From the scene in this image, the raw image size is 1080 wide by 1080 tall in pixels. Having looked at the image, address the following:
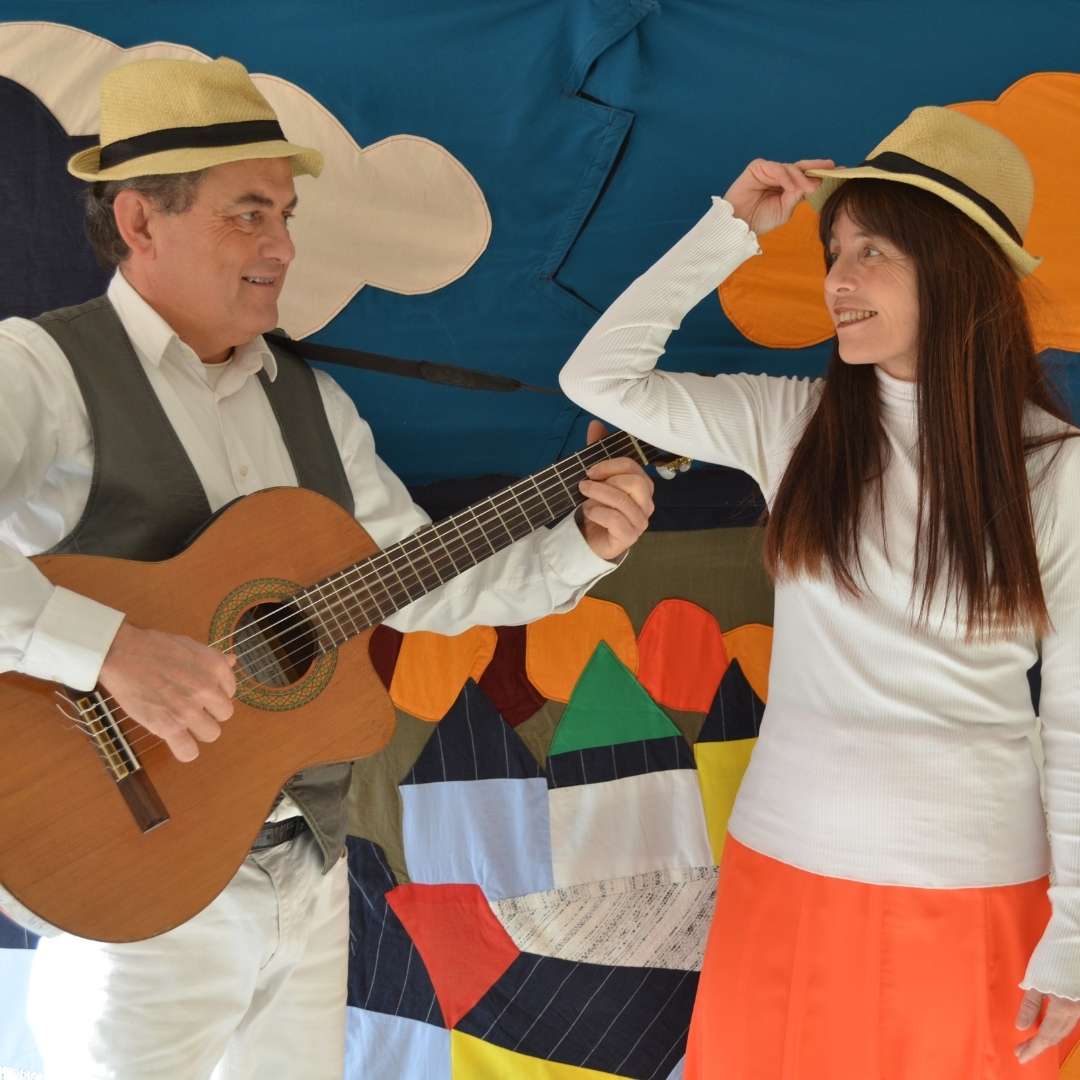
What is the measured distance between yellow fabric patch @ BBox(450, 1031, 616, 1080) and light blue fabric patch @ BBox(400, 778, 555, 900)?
0.31 metres

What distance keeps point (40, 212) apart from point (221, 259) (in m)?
0.66

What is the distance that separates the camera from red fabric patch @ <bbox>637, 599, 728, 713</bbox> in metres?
2.38

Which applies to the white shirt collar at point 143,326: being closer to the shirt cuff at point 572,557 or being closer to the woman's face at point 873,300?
the shirt cuff at point 572,557

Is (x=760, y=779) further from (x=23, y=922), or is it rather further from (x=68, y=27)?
(x=68, y=27)

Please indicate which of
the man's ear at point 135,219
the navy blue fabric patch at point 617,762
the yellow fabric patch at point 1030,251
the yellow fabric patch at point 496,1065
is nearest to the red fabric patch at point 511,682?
the navy blue fabric patch at point 617,762

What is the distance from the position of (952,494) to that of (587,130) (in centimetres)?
97

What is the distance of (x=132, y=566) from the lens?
166cm

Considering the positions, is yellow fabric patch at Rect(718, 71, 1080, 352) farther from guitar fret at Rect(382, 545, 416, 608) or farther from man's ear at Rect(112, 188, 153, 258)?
man's ear at Rect(112, 188, 153, 258)

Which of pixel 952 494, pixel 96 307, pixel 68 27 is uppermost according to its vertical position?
pixel 68 27

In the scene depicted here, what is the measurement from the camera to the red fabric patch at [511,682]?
93.9 inches

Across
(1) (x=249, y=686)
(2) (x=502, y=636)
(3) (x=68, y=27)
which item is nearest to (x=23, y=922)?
(1) (x=249, y=686)

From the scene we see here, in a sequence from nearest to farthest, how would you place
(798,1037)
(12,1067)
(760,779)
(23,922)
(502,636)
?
(23,922) < (798,1037) < (760,779) < (502,636) < (12,1067)

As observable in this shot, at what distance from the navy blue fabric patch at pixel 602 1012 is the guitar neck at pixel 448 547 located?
936 millimetres

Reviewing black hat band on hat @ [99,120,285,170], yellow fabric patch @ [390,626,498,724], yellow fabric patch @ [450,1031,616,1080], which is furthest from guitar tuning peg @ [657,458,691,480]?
yellow fabric patch @ [450,1031,616,1080]
